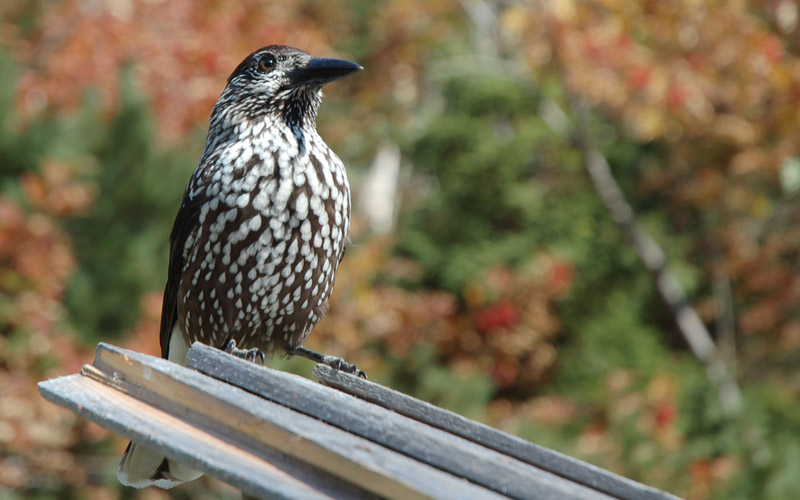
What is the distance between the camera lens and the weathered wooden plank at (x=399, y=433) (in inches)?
73.9

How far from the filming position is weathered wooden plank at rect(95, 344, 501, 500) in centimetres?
176

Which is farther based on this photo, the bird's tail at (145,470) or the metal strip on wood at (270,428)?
the bird's tail at (145,470)

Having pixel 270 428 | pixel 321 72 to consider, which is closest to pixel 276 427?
pixel 270 428

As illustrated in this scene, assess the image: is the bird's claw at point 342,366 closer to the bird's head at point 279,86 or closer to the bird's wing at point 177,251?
the bird's wing at point 177,251

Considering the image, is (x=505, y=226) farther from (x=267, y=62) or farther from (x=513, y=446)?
(x=513, y=446)

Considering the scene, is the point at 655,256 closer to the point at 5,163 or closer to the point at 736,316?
the point at 736,316

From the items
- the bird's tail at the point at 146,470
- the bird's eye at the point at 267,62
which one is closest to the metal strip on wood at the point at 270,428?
the bird's tail at the point at 146,470

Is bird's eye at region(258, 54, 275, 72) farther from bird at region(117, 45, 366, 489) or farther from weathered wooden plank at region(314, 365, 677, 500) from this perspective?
weathered wooden plank at region(314, 365, 677, 500)

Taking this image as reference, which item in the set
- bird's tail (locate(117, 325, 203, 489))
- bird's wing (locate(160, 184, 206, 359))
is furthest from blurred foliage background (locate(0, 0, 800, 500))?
bird's tail (locate(117, 325, 203, 489))

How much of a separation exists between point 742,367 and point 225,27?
→ 5.17m

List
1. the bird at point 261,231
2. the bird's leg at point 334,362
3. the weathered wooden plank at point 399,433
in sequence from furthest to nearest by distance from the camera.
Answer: the bird at point 261,231, the bird's leg at point 334,362, the weathered wooden plank at point 399,433

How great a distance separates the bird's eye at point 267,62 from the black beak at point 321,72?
116 millimetres

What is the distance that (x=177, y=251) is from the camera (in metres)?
3.57

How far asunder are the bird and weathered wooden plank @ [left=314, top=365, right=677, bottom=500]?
0.65 metres
